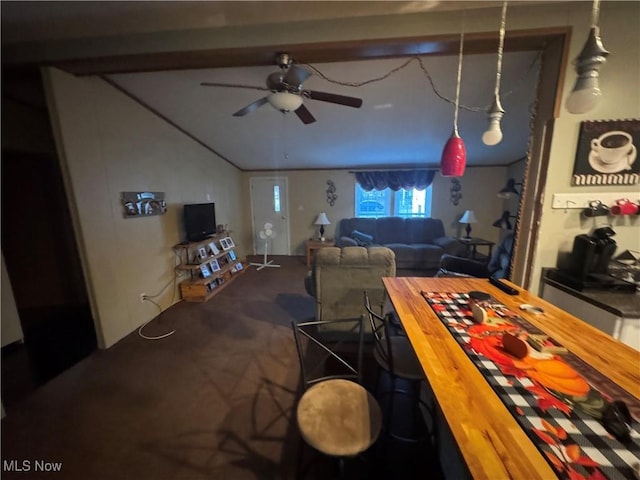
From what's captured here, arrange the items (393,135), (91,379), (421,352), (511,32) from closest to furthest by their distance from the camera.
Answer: (421,352) < (511,32) < (91,379) < (393,135)

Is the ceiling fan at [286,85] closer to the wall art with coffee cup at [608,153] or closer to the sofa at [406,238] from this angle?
the wall art with coffee cup at [608,153]

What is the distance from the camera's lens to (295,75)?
177 cm

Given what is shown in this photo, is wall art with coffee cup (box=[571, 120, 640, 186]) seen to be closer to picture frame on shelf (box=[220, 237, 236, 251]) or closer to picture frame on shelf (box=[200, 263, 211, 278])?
picture frame on shelf (box=[200, 263, 211, 278])

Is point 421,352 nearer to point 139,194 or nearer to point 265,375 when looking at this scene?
point 265,375

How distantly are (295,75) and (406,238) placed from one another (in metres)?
3.98

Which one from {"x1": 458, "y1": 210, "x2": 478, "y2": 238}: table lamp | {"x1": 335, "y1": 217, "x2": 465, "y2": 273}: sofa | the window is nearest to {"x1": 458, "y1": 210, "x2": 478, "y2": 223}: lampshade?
{"x1": 458, "y1": 210, "x2": 478, "y2": 238}: table lamp

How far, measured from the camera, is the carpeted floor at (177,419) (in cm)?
131

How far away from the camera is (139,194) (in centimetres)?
267

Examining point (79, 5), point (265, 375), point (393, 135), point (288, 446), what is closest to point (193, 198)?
point (79, 5)

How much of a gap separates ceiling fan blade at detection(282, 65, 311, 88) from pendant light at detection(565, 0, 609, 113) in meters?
1.46

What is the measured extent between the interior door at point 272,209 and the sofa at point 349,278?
3.46 m

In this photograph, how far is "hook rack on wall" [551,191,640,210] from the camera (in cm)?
157

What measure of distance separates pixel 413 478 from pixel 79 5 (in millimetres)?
3349

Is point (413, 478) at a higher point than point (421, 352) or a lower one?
lower
